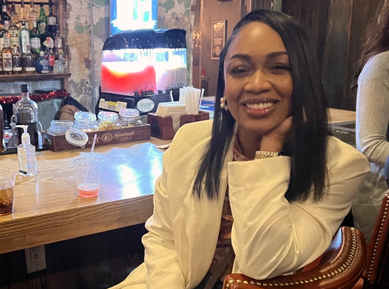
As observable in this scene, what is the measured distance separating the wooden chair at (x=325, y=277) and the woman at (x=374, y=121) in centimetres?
80

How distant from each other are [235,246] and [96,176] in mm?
639

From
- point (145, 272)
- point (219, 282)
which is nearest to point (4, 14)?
point (145, 272)

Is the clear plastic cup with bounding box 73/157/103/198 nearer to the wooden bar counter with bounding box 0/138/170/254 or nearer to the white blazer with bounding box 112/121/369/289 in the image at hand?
the wooden bar counter with bounding box 0/138/170/254

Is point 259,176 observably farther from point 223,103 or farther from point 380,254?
point 380,254

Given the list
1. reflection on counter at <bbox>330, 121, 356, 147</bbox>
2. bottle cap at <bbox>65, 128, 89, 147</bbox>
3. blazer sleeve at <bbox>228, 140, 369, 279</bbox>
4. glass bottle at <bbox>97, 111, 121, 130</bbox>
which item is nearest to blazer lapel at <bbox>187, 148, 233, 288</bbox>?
blazer sleeve at <bbox>228, 140, 369, 279</bbox>

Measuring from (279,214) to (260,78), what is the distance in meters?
0.35

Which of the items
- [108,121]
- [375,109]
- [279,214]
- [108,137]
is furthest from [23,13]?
[279,214]

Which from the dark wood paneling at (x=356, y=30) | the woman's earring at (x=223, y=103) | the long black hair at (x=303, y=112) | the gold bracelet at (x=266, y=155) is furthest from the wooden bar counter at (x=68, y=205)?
the dark wood paneling at (x=356, y=30)

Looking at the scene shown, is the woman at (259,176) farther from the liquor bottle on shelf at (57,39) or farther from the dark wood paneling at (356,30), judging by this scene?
the dark wood paneling at (356,30)

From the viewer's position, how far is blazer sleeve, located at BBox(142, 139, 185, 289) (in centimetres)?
115

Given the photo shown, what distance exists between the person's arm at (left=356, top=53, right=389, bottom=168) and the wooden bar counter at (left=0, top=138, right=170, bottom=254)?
0.90 m

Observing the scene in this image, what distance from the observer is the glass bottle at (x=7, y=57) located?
3.31 metres

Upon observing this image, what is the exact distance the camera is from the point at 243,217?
3.13ft

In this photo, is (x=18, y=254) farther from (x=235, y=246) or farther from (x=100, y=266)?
(x=235, y=246)
